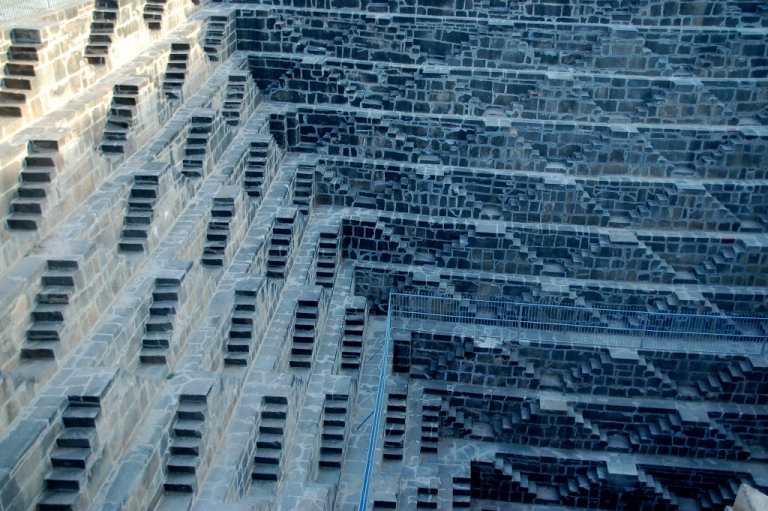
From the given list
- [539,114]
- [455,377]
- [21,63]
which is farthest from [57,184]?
[539,114]

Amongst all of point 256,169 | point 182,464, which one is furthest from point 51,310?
point 256,169

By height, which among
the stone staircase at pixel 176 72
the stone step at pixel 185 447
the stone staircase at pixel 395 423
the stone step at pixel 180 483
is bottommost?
the stone staircase at pixel 395 423

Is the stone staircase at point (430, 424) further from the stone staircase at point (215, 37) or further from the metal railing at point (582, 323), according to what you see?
the stone staircase at point (215, 37)

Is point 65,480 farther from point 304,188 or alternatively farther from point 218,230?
point 304,188

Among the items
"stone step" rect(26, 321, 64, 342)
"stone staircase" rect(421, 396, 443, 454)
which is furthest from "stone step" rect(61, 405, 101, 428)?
"stone staircase" rect(421, 396, 443, 454)

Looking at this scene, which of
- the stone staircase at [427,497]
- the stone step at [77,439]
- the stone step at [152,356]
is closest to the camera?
the stone step at [77,439]

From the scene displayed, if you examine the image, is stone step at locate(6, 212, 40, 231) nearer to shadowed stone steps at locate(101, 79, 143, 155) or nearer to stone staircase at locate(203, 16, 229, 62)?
shadowed stone steps at locate(101, 79, 143, 155)

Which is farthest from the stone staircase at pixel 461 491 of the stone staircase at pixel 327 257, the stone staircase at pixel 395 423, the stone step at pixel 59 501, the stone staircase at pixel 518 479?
the stone step at pixel 59 501
